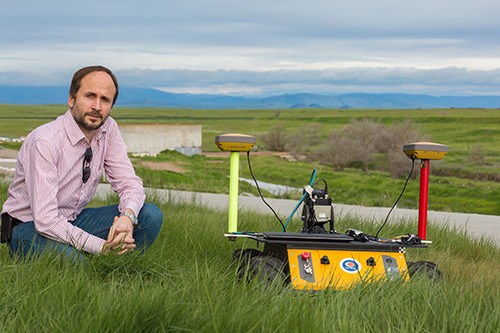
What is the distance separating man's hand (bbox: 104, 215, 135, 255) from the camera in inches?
121

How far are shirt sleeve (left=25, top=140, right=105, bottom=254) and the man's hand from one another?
54mm

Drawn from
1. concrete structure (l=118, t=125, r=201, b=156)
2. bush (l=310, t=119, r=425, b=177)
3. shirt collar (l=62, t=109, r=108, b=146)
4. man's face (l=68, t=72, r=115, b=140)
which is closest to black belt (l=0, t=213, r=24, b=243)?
shirt collar (l=62, t=109, r=108, b=146)

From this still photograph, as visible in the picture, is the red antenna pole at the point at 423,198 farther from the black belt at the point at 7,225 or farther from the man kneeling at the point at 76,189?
the black belt at the point at 7,225

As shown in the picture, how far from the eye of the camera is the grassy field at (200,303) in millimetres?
2092

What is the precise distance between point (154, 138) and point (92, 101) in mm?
52356

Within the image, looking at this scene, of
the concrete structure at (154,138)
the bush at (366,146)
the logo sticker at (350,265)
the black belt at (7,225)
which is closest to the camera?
the logo sticker at (350,265)

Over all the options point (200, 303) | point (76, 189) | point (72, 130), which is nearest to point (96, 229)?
point (76, 189)

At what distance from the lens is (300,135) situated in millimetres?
74625

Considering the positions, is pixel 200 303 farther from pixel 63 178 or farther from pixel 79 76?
pixel 79 76

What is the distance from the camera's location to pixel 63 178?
3.22 metres

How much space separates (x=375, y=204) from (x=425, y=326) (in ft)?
26.0

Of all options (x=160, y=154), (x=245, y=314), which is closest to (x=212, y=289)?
(x=245, y=314)

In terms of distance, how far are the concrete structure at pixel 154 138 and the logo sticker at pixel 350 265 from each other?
165ft

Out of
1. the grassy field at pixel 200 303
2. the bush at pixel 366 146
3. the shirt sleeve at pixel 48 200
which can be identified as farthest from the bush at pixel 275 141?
the shirt sleeve at pixel 48 200
